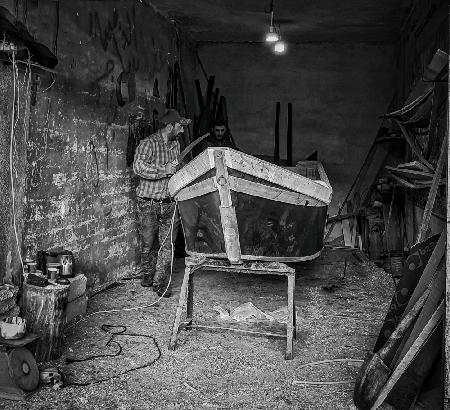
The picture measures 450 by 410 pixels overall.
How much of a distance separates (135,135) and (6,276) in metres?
3.17

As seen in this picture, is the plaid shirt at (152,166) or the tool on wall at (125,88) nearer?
the plaid shirt at (152,166)

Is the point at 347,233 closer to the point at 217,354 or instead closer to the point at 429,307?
the point at 217,354

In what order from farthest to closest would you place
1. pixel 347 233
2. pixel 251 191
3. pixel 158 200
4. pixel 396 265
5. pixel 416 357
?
pixel 347 233, pixel 396 265, pixel 158 200, pixel 251 191, pixel 416 357

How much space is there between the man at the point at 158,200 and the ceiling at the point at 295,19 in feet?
8.43

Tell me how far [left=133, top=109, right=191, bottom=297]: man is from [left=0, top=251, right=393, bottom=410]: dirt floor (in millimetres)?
A: 298

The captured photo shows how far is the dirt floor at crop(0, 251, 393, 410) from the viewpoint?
11.5 ft

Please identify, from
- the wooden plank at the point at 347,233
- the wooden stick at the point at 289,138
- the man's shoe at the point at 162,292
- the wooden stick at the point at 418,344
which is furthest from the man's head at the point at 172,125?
the wooden plank at the point at 347,233

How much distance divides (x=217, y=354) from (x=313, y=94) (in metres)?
7.82

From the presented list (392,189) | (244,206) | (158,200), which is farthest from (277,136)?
(244,206)

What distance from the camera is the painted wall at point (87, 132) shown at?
189 inches

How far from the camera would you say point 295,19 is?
29.7 feet

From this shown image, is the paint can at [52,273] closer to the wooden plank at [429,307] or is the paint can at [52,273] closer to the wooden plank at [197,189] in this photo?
the wooden plank at [197,189]

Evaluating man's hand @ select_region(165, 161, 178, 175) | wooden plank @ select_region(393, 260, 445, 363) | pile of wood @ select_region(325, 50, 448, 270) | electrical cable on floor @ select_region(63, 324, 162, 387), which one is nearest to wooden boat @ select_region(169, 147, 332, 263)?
electrical cable on floor @ select_region(63, 324, 162, 387)

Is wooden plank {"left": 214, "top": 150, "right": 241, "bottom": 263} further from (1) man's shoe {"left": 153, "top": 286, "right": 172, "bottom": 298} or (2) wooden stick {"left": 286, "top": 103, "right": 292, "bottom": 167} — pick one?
(2) wooden stick {"left": 286, "top": 103, "right": 292, "bottom": 167}
